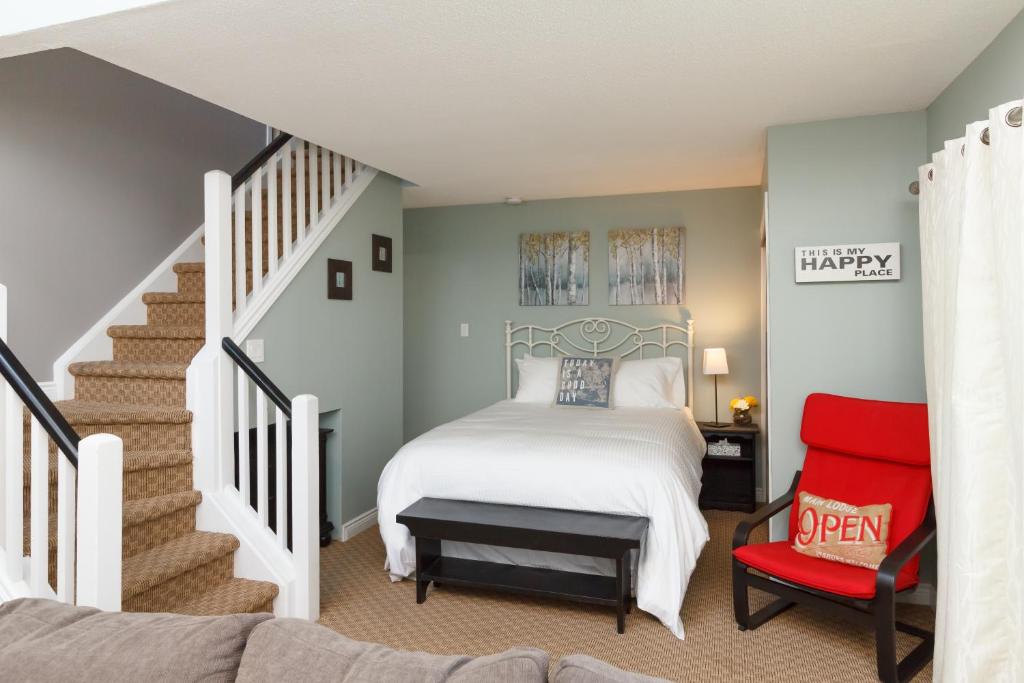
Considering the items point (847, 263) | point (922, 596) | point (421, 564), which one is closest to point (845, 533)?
point (922, 596)

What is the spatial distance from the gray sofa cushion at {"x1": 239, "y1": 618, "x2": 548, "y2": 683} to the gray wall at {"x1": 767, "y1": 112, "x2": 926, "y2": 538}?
2.81m

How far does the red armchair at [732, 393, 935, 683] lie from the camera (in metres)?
2.53

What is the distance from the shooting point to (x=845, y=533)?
285 centimetres

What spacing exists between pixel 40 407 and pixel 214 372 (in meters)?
1.00

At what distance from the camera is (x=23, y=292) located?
3369mm

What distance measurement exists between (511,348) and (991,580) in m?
4.02

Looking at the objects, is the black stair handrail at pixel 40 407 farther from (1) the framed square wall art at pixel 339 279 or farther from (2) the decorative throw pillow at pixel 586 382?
(2) the decorative throw pillow at pixel 586 382

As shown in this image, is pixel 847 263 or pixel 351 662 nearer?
pixel 351 662

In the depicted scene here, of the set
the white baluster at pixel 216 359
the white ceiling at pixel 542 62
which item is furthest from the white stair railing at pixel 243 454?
the white ceiling at pixel 542 62

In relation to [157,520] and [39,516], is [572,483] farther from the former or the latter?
[39,516]

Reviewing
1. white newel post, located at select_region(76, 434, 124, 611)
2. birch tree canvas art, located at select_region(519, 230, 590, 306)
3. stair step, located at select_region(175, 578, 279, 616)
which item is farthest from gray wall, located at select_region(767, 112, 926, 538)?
white newel post, located at select_region(76, 434, 124, 611)

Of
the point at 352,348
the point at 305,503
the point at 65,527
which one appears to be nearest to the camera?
the point at 65,527

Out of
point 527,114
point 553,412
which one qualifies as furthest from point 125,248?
point 553,412

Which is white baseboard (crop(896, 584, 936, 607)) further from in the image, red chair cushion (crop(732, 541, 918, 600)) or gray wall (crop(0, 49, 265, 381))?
gray wall (crop(0, 49, 265, 381))
